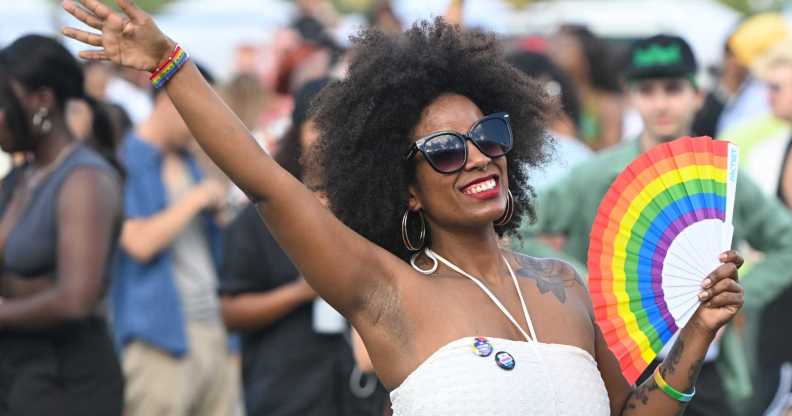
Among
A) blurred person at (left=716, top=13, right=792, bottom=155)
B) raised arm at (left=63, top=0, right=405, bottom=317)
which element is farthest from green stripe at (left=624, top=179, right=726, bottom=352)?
blurred person at (left=716, top=13, right=792, bottom=155)

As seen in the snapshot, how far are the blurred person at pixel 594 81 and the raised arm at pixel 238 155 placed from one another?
657cm

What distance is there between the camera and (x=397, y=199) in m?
3.90

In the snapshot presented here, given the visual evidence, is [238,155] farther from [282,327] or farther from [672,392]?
[282,327]

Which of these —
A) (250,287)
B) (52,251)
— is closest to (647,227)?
(52,251)

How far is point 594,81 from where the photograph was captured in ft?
33.8

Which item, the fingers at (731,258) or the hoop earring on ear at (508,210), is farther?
the hoop earring on ear at (508,210)

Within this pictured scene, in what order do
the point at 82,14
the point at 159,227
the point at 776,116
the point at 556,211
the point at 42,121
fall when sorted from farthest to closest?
the point at 776,116 < the point at 159,227 < the point at 556,211 < the point at 42,121 < the point at 82,14

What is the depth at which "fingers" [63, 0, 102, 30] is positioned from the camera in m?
3.37

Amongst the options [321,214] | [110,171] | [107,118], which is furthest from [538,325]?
[107,118]

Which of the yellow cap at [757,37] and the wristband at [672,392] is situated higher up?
the wristband at [672,392]

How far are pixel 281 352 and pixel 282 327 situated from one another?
11cm

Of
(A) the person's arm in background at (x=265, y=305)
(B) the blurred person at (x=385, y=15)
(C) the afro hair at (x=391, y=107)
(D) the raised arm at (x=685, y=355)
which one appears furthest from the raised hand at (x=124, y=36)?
(B) the blurred person at (x=385, y=15)

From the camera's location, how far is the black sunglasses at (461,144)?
3762 millimetres

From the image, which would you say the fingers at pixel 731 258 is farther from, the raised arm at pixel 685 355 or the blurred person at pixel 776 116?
the blurred person at pixel 776 116
